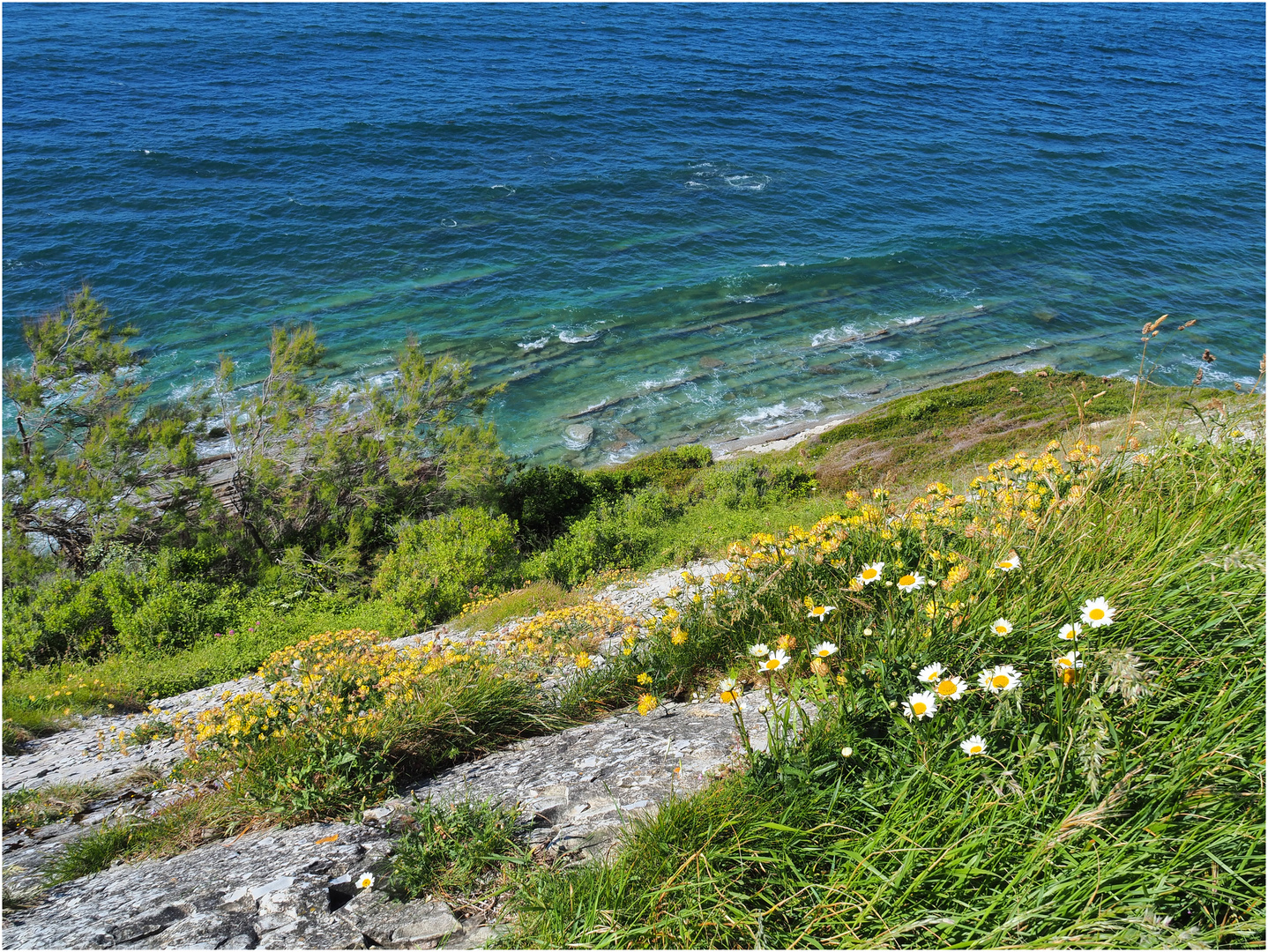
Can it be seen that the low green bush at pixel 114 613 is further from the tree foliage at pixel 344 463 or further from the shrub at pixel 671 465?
the shrub at pixel 671 465

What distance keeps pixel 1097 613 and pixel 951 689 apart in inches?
29.5

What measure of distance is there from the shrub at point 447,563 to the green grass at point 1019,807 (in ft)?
30.6

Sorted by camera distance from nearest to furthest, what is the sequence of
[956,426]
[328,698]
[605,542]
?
[328,698] → [605,542] → [956,426]

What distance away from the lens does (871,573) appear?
437 centimetres

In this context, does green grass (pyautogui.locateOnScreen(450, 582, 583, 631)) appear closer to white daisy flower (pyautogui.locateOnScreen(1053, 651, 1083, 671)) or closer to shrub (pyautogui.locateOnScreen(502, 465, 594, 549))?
shrub (pyautogui.locateOnScreen(502, 465, 594, 549))

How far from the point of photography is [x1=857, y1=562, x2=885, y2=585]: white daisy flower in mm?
4258

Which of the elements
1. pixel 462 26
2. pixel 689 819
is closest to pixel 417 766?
pixel 689 819

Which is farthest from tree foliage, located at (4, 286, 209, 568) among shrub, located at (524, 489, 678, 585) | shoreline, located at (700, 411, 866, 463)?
shoreline, located at (700, 411, 866, 463)

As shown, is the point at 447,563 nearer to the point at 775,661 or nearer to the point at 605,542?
the point at 605,542

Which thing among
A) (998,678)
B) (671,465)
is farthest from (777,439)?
(998,678)

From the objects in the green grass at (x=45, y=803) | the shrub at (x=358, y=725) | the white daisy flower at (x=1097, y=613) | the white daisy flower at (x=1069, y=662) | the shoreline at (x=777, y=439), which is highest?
the white daisy flower at (x=1097, y=613)

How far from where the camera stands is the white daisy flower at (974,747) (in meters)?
2.93

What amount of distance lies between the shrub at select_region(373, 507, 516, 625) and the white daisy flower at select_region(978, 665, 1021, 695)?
32.3 ft

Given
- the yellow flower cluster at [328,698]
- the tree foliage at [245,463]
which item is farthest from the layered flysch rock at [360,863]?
the tree foliage at [245,463]
